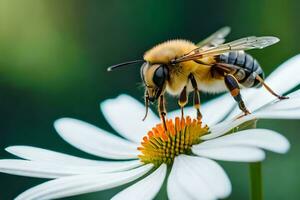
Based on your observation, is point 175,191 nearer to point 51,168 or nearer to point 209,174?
point 209,174

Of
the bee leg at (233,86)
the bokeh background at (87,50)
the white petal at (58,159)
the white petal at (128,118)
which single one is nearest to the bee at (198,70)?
the bee leg at (233,86)

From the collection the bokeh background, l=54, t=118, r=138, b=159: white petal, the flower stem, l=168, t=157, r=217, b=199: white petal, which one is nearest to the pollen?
l=54, t=118, r=138, b=159: white petal

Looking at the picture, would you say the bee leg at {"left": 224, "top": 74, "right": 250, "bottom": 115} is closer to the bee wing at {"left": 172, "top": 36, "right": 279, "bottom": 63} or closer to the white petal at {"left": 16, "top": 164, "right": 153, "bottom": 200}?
the bee wing at {"left": 172, "top": 36, "right": 279, "bottom": 63}

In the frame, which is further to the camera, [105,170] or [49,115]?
[49,115]

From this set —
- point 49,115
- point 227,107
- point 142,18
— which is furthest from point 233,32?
point 227,107

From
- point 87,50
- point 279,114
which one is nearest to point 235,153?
Result: point 279,114

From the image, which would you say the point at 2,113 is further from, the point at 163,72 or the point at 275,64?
the point at 163,72

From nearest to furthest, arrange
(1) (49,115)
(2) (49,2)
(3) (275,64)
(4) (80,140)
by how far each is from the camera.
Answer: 1. (4) (80,140)
2. (3) (275,64)
3. (1) (49,115)
4. (2) (49,2)
